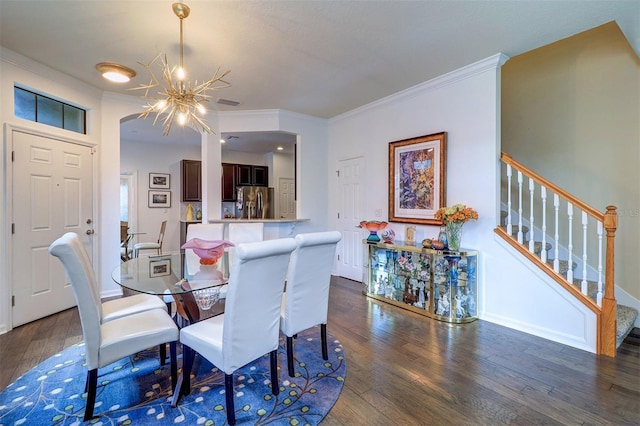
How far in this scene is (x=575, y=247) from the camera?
3.53 meters

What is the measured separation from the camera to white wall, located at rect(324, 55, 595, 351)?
2.78 metres

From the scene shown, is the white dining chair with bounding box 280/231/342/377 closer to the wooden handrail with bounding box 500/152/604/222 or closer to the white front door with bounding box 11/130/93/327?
the wooden handrail with bounding box 500/152/604/222

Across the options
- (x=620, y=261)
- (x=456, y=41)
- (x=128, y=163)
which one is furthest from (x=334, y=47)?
(x=128, y=163)

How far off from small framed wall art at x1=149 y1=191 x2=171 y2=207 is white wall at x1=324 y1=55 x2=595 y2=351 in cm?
559

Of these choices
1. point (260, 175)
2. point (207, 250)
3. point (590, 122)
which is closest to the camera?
point (207, 250)

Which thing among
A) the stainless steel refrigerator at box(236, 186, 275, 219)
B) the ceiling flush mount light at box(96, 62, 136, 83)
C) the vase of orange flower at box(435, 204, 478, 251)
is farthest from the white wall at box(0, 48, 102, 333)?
the vase of orange flower at box(435, 204, 478, 251)

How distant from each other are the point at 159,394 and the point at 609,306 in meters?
3.45

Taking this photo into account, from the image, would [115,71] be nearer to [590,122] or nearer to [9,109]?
[9,109]

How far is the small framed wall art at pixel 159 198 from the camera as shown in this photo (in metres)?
7.04

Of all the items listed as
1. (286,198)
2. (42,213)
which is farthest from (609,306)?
(286,198)

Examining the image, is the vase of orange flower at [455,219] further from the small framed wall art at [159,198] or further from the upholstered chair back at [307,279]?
the small framed wall art at [159,198]

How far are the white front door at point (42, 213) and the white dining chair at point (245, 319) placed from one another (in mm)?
2530

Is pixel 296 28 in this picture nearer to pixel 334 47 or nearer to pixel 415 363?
pixel 334 47

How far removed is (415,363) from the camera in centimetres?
237
